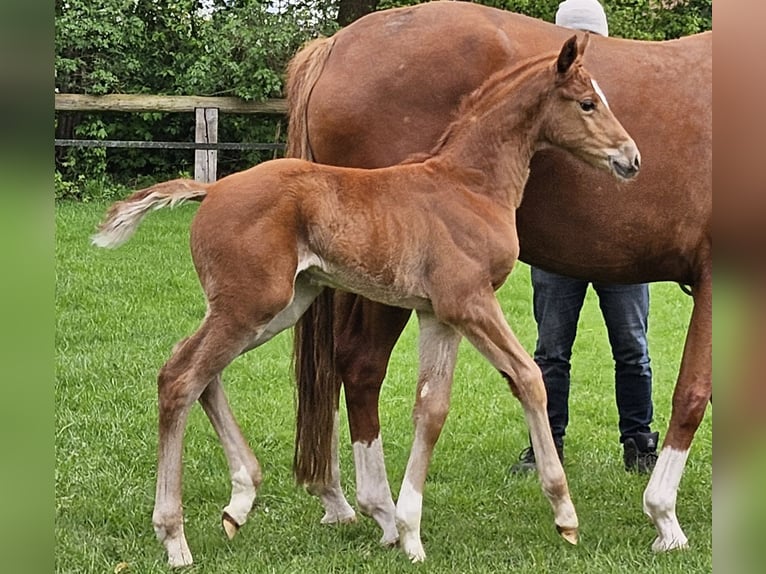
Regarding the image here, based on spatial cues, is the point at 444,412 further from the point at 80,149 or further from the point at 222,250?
the point at 80,149

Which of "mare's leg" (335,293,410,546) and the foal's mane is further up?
the foal's mane

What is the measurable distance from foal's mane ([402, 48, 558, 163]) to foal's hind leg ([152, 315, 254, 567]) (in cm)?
93

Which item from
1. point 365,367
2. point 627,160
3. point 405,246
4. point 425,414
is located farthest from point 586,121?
point 365,367

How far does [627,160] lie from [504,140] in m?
0.41

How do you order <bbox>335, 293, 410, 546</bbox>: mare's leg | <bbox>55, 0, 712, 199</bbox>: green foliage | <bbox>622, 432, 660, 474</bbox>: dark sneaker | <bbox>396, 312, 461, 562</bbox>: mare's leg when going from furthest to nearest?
<bbox>55, 0, 712, 199</bbox>: green foliage, <bbox>622, 432, 660, 474</bbox>: dark sneaker, <bbox>335, 293, 410, 546</bbox>: mare's leg, <bbox>396, 312, 461, 562</bbox>: mare's leg

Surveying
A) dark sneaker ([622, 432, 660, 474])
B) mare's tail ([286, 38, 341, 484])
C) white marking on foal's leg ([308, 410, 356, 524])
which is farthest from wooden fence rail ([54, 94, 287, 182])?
white marking on foal's leg ([308, 410, 356, 524])

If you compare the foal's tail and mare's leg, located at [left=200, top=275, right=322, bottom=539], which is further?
mare's leg, located at [left=200, top=275, right=322, bottom=539]

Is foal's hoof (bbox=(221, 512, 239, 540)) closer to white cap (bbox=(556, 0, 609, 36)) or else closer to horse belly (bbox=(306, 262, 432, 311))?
horse belly (bbox=(306, 262, 432, 311))

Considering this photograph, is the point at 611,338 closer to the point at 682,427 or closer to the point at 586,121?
the point at 682,427

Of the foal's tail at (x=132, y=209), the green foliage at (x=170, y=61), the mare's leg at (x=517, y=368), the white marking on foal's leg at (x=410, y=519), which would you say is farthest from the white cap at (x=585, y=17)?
the green foliage at (x=170, y=61)

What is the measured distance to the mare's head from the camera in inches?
116

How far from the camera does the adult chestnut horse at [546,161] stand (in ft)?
10.9

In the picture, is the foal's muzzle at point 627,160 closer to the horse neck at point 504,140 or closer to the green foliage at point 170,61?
the horse neck at point 504,140

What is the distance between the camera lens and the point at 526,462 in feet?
14.4
